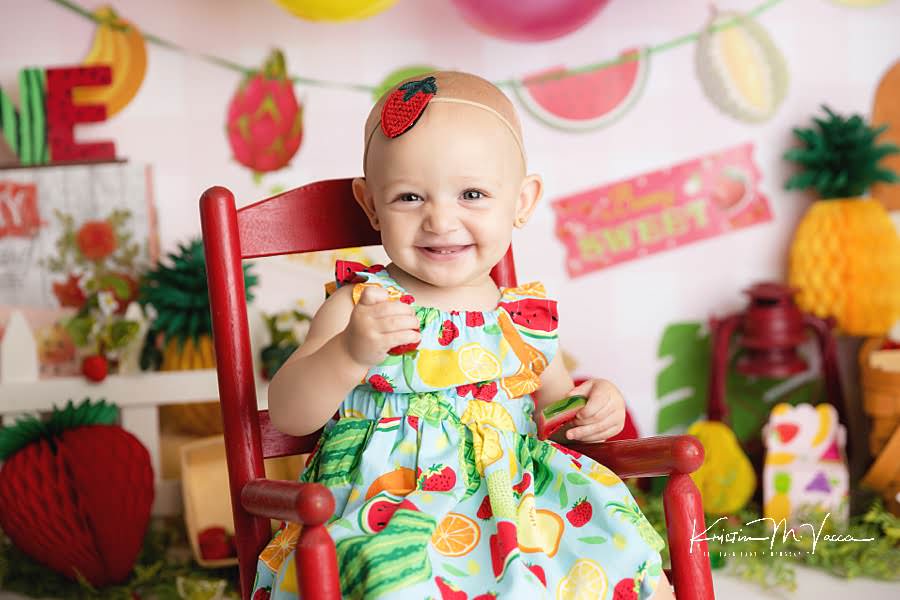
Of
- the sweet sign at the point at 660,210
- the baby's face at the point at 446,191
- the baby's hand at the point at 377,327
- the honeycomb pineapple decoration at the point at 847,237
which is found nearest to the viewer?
the baby's hand at the point at 377,327

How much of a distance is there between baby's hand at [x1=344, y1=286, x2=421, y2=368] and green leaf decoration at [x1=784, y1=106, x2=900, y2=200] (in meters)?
1.37

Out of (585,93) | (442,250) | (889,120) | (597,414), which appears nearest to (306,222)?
(442,250)

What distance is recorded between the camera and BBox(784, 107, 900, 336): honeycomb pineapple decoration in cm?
203

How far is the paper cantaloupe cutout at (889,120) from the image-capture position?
2117 millimetres

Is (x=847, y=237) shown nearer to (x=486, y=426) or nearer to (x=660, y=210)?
(x=660, y=210)

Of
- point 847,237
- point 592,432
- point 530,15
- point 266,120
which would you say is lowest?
point 592,432

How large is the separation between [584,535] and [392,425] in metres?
0.23

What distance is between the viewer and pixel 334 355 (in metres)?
0.99

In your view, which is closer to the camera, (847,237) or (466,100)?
(466,100)

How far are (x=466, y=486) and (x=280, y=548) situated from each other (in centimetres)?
20

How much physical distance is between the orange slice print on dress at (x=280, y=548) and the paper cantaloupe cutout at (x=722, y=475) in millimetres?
1137

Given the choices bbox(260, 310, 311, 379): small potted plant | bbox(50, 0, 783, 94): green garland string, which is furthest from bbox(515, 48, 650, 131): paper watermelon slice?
bbox(260, 310, 311, 379): small potted plant

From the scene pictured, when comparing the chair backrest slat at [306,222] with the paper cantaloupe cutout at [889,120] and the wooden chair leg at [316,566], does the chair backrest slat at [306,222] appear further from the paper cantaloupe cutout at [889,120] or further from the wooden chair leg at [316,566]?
the paper cantaloupe cutout at [889,120]

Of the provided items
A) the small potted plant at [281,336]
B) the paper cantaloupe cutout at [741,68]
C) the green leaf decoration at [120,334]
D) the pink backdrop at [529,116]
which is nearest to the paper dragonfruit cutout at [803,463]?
the pink backdrop at [529,116]
